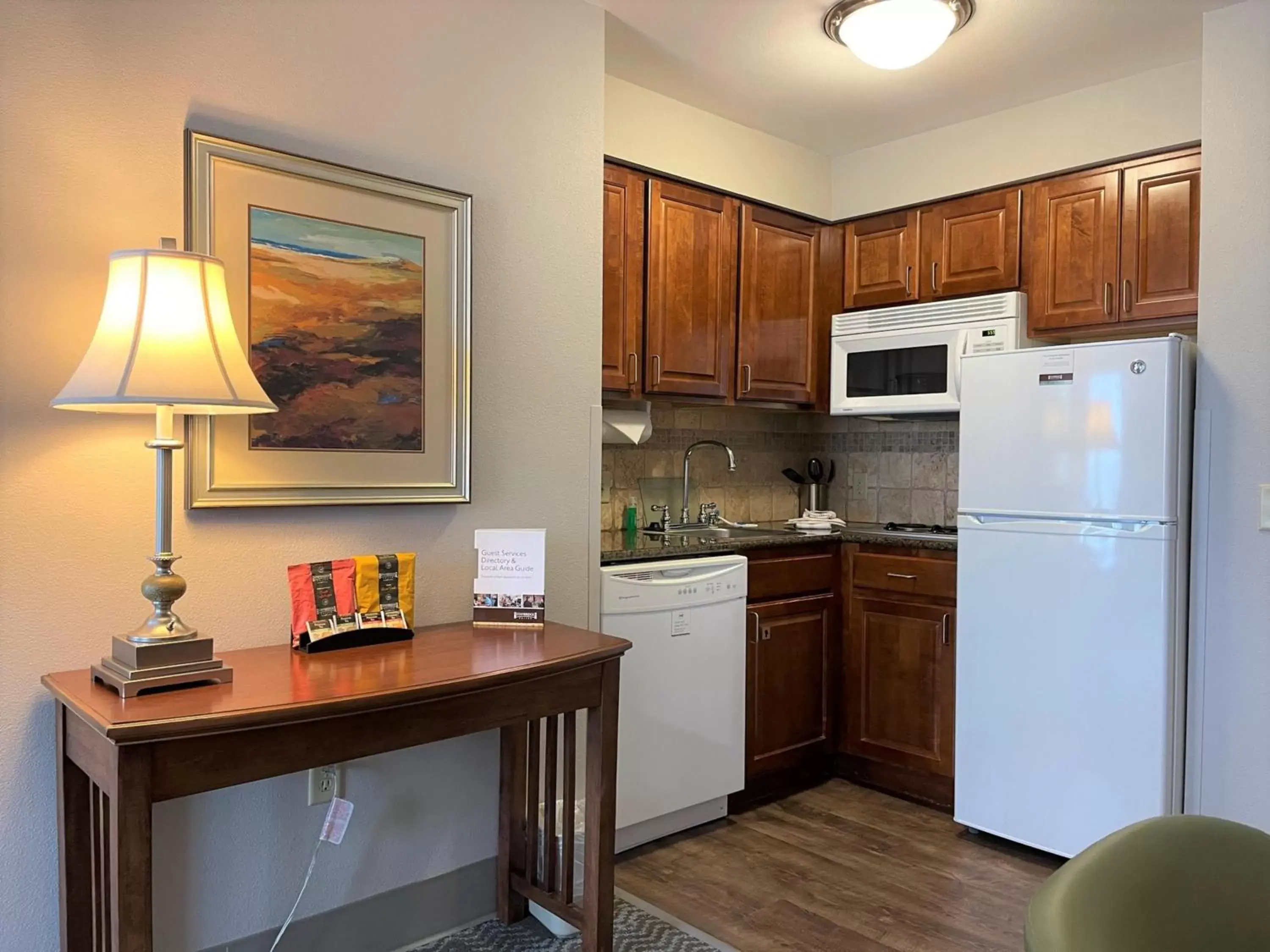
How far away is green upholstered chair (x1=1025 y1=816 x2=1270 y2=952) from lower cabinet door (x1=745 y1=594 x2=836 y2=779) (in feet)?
7.36

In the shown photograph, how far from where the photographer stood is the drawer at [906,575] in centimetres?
315

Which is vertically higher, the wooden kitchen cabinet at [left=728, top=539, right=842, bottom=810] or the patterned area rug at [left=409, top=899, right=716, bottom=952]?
the wooden kitchen cabinet at [left=728, top=539, right=842, bottom=810]

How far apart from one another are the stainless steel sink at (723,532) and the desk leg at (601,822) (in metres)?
1.37

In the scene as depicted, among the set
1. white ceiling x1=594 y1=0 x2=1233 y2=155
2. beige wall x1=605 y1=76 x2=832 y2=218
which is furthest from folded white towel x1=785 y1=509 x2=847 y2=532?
white ceiling x1=594 y1=0 x2=1233 y2=155

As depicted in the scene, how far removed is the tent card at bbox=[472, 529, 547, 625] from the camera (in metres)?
2.16

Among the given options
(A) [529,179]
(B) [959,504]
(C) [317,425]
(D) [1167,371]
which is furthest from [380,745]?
(D) [1167,371]

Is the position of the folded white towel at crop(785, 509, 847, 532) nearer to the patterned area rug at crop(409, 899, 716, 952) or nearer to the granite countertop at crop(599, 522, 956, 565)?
the granite countertop at crop(599, 522, 956, 565)

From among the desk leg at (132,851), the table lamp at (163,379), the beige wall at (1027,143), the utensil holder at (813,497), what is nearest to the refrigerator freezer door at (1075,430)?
the beige wall at (1027,143)

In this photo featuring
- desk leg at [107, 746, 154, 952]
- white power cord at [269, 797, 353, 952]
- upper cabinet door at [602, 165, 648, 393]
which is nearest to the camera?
desk leg at [107, 746, 154, 952]

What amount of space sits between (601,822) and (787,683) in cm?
149

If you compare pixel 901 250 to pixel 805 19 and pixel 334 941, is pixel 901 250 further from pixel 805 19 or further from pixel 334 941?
pixel 334 941

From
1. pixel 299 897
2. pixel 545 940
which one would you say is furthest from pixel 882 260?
pixel 299 897

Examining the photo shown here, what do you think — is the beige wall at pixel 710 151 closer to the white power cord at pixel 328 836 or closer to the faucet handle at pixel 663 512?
the faucet handle at pixel 663 512

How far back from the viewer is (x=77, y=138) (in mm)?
1698
